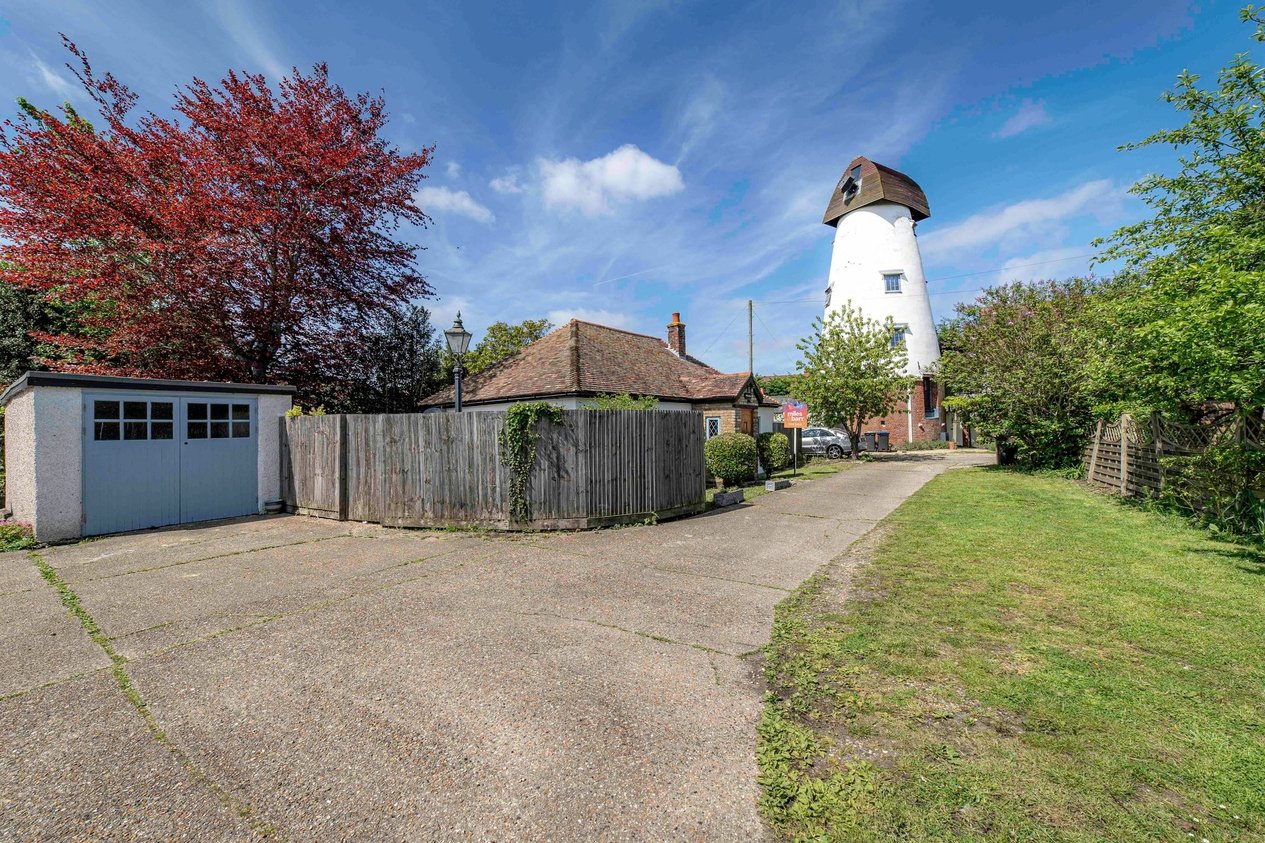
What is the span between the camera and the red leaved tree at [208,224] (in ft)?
38.7

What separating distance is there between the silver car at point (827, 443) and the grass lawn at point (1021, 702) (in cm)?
1997

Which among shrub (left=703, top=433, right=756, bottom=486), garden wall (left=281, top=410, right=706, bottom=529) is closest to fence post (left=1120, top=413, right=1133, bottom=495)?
shrub (left=703, top=433, right=756, bottom=486)

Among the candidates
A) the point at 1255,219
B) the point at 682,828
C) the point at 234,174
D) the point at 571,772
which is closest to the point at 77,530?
the point at 234,174

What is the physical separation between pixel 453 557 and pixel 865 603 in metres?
5.05

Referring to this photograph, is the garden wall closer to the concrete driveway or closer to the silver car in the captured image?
the concrete driveway

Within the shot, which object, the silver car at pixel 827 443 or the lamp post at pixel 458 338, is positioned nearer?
the lamp post at pixel 458 338

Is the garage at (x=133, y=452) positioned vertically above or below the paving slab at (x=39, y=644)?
above

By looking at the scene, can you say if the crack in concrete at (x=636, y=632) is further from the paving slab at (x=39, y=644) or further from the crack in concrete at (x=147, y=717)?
the paving slab at (x=39, y=644)

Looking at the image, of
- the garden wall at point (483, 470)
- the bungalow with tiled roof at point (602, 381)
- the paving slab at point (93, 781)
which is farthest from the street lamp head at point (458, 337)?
the paving slab at point (93, 781)

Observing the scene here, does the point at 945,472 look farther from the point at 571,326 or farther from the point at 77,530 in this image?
the point at 77,530

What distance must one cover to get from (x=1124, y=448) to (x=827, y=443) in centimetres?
1496

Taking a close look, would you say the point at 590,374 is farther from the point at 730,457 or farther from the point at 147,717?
the point at 147,717

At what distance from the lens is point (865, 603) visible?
492 centimetres

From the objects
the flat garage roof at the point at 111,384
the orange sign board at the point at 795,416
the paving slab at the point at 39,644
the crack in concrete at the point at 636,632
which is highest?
the flat garage roof at the point at 111,384
